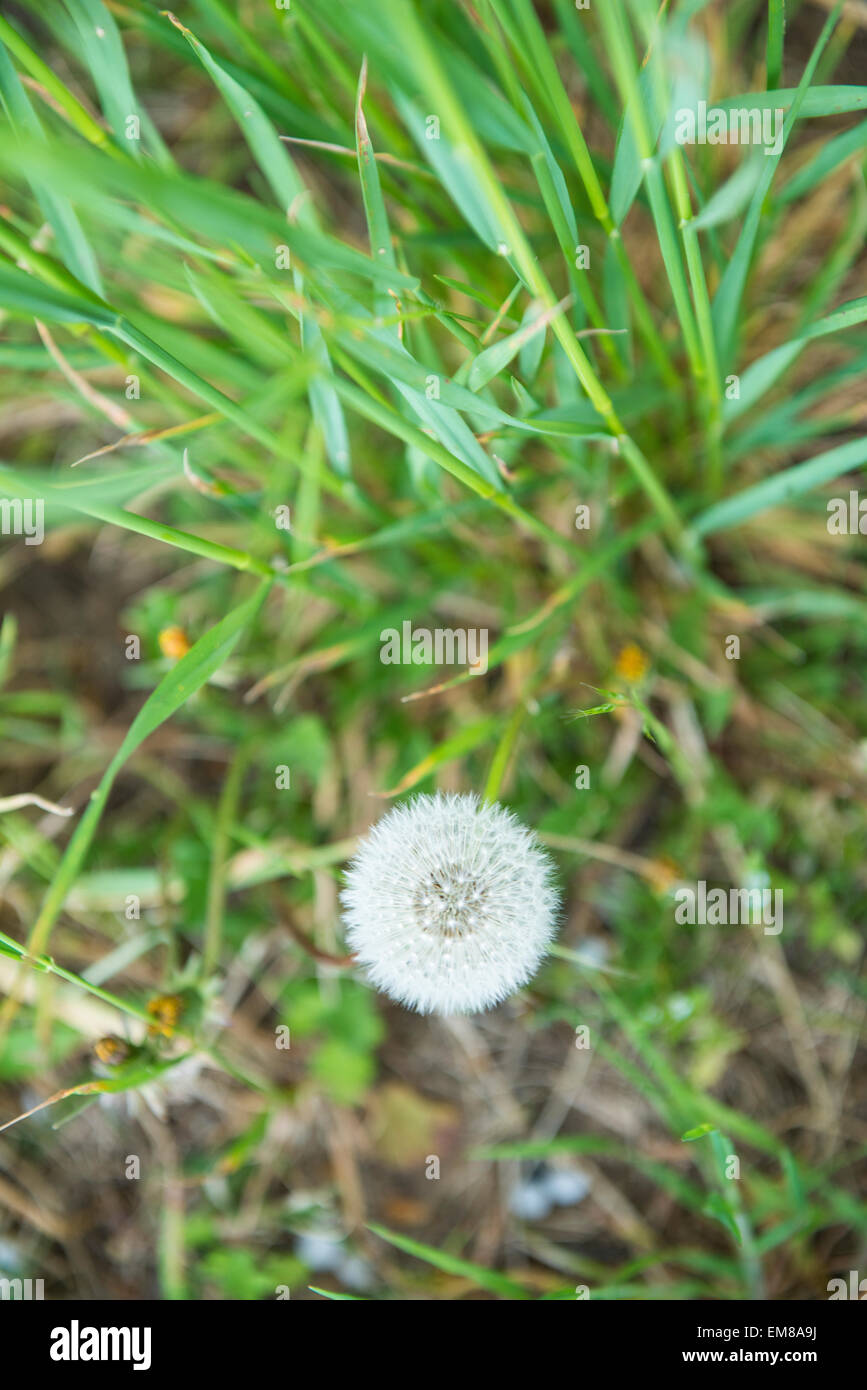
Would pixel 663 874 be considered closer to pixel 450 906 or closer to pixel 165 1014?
pixel 450 906

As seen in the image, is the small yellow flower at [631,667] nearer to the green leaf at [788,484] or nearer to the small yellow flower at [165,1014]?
the green leaf at [788,484]

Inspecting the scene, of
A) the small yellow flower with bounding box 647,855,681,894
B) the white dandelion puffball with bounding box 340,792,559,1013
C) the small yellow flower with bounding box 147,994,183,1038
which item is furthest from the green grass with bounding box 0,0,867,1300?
the white dandelion puffball with bounding box 340,792,559,1013

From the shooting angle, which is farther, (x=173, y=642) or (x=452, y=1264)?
(x=173, y=642)

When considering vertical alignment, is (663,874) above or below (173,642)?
below

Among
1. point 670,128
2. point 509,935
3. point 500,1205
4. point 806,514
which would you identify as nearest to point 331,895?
point 509,935

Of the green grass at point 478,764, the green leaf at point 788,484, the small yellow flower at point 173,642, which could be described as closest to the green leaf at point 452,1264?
the green grass at point 478,764

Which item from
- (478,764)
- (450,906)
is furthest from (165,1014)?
(478,764)
